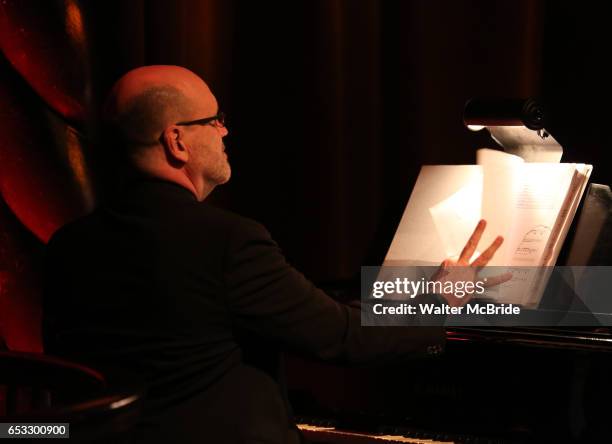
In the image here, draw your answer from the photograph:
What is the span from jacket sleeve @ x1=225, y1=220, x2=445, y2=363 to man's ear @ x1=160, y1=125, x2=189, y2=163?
8.0 inches

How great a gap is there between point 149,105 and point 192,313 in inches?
14.6

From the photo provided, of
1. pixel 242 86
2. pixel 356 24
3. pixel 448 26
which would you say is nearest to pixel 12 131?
pixel 242 86

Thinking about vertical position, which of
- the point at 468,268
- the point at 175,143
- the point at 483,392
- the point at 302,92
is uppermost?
the point at 302,92

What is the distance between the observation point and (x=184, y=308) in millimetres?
1458

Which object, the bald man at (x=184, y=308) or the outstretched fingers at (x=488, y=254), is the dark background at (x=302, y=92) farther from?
the bald man at (x=184, y=308)

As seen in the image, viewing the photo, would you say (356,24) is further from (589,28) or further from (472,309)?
(472,309)

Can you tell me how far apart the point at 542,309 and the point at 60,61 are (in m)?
1.48

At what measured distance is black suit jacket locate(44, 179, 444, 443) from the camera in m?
1.46

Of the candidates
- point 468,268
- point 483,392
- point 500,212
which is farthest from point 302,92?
point 483,392

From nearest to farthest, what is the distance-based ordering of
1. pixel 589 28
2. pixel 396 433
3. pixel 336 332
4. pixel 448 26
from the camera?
1. pixel 336 332
2. pixel 396 433
3. pixel 589 28
4. pixel 448 26

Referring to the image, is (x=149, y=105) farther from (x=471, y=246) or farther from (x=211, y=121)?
(x=471, y=246)

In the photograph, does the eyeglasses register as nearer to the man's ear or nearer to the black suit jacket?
the man's ear

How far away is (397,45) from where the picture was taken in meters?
2.80

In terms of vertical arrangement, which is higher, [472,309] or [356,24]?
[356,24]
